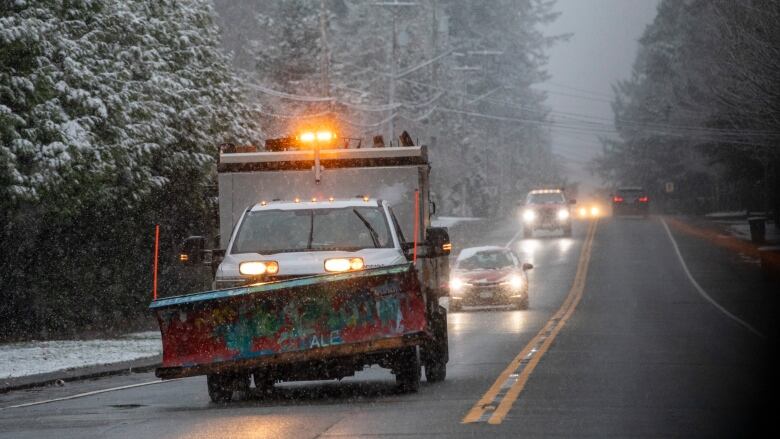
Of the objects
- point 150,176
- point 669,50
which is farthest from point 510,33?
point 150,176

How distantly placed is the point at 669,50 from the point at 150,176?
88473mm

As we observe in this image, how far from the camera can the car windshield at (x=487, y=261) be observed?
36.9 meters

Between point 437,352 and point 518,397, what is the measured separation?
2284mm

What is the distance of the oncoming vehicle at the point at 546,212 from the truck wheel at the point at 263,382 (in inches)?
2058

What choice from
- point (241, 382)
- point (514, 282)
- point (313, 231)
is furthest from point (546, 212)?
point (241, 382)

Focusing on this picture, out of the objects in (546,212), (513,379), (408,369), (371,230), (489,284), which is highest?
(546,212)

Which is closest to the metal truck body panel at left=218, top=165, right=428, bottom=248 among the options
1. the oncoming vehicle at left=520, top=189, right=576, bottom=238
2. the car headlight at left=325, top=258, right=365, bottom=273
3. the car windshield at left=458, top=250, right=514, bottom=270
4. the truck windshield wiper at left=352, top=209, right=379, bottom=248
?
the truck windshield wiper at left=352, top=209, right=379, bottom=248

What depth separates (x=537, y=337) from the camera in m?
25.6

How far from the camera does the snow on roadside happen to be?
70.9 feet

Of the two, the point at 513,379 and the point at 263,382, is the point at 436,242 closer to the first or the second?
the point at 513,379

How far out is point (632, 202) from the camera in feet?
297

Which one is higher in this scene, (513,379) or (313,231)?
(313,231)

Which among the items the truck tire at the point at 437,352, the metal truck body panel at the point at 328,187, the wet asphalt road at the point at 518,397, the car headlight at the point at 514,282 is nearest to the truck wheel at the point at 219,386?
the wet asphalt road at the point at 518,397

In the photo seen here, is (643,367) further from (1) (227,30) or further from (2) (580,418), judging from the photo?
(1) (227,30)
